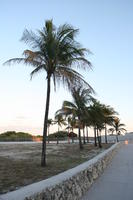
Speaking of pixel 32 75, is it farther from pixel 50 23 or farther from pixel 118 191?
pixel 118 191

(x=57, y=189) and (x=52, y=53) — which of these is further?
(x=52, y=53)

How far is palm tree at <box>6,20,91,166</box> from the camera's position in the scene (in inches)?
506

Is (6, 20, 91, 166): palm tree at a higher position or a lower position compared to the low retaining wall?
higher

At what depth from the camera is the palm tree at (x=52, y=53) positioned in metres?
12.8

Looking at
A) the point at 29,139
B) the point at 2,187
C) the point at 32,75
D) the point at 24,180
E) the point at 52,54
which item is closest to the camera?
the point at 2,187

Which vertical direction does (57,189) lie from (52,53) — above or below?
below

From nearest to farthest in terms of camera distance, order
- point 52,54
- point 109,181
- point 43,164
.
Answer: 1. point 109,181
2. point 43,164
3. point 52,54

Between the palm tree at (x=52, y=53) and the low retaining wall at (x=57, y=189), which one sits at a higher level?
the palm tree at (x=52, y=53)

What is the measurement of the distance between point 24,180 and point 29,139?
2125 inches

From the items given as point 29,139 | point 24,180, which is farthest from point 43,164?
point 29,139

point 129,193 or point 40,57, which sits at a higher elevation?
point 40,57

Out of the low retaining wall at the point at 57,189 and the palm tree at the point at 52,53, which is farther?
the palm tree at the point at 52,53

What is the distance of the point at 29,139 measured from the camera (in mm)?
60906

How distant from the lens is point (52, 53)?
1260cm
